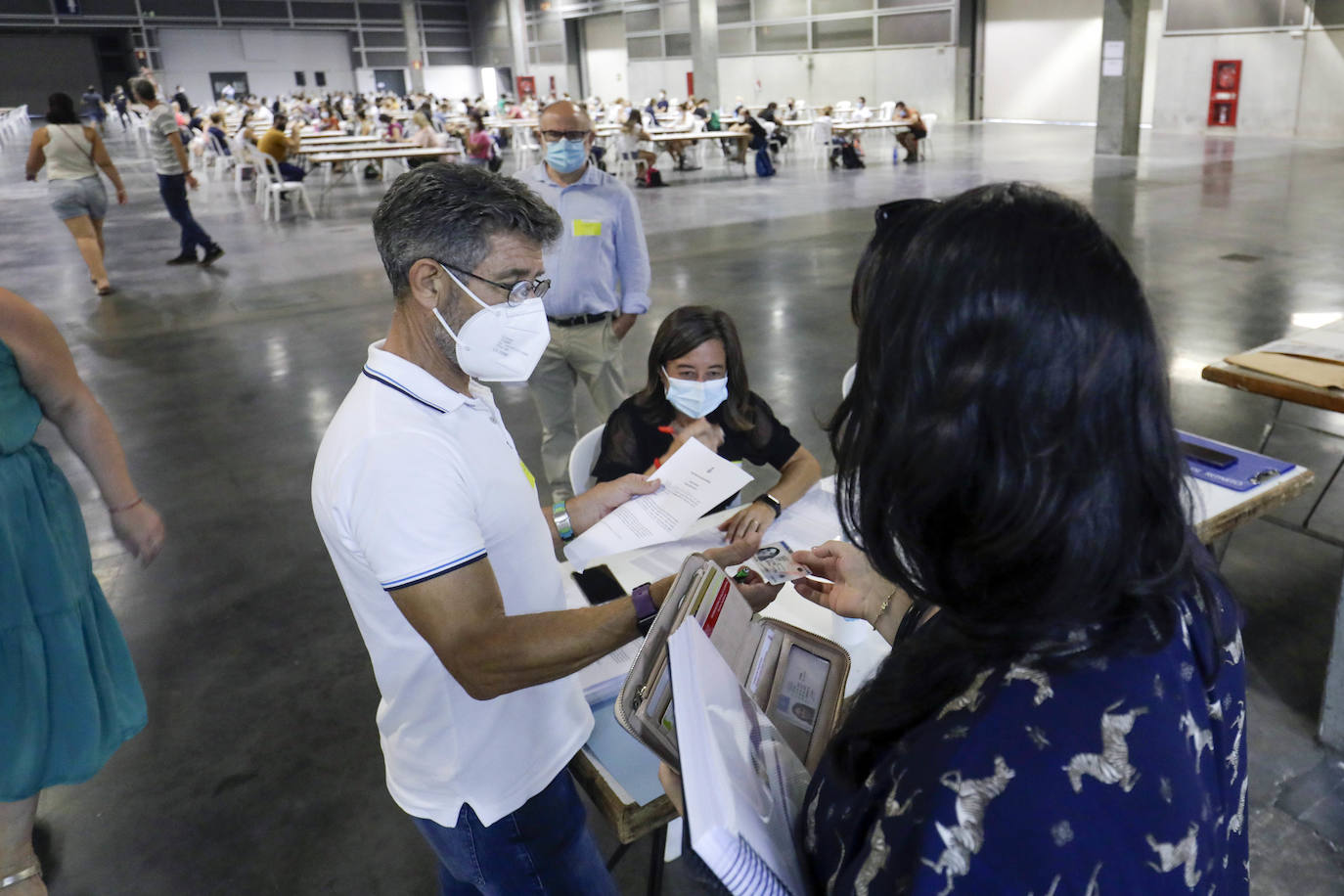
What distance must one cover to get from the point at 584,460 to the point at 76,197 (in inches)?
283

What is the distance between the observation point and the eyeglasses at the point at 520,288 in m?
1.34

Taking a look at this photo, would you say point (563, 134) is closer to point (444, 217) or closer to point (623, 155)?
point (444, 217)

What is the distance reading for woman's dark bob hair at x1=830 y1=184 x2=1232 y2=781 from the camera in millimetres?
682

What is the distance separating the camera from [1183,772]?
698 mm

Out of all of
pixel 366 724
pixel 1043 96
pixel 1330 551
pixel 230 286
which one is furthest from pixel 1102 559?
pixel 1043 96

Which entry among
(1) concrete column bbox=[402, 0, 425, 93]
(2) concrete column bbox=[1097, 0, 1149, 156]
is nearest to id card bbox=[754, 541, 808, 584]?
(2) concrete column bbox=[1097, 0, 1149, 156]

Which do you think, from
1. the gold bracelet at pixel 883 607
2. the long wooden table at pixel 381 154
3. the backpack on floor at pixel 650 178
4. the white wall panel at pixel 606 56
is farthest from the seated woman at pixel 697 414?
the white wall panel at pixel 606 56

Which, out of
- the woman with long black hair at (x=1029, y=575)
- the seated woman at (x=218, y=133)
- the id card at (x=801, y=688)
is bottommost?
the id card at (x=801, y=688)

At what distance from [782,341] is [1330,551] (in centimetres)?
359

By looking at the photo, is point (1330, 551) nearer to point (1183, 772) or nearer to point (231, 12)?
point (1183, 772)

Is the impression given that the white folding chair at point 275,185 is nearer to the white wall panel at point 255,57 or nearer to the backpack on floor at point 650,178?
the backpack on floor at point 650,178

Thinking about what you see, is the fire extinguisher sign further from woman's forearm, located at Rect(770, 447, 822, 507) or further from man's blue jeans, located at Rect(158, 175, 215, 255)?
woman's forearm, located at Rect(770, 447, 822, 507)

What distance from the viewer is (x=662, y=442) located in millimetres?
2660

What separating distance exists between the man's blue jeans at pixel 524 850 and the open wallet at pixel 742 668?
0.35 meters
